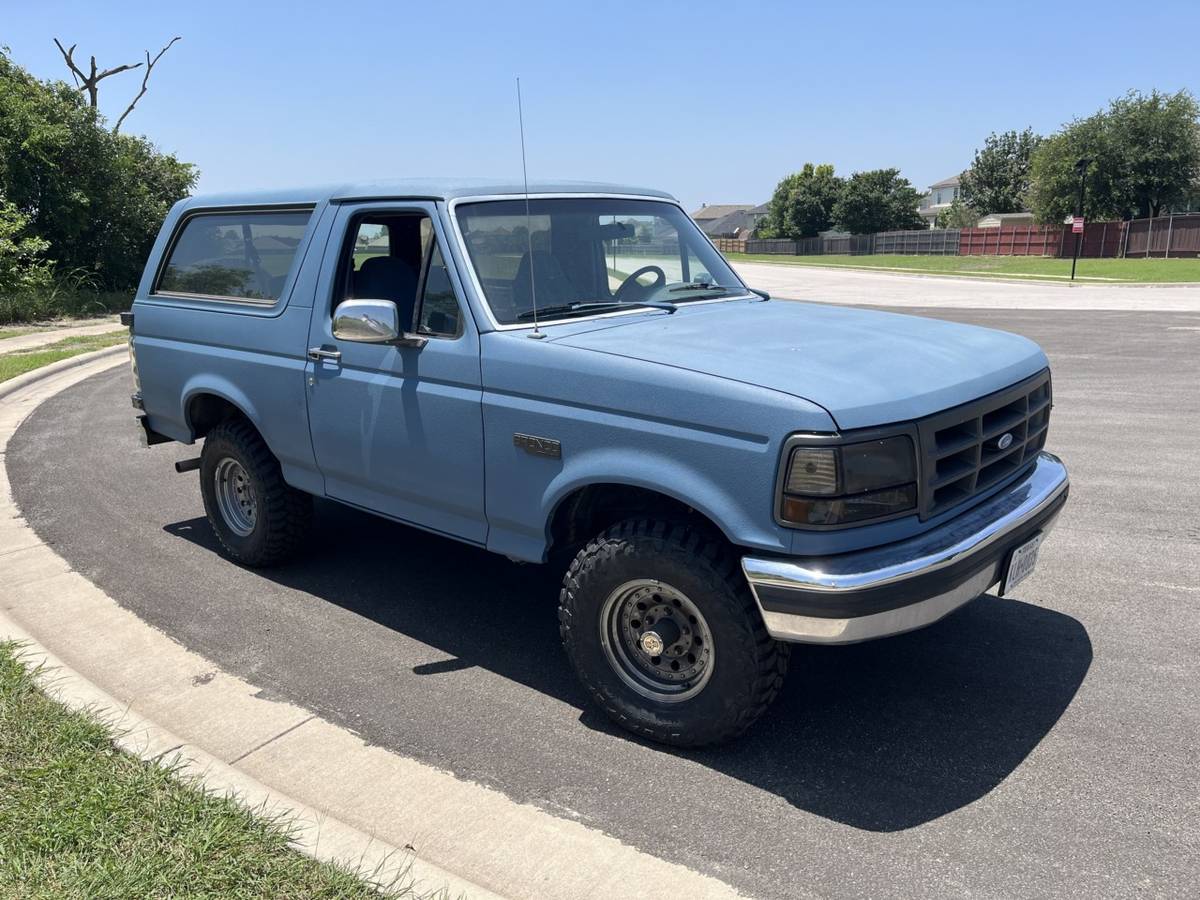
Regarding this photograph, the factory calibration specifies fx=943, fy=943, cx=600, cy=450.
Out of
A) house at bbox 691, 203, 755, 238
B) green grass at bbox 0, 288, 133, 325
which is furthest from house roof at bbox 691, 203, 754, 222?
green grass at bbox 0, 288, 133, 325

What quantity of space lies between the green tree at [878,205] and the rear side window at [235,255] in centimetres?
9126

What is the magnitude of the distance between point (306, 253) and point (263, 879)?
3028mm

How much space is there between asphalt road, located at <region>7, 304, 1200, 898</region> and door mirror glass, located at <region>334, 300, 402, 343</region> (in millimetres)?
1491

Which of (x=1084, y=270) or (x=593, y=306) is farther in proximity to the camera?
(x=1084, y=270)

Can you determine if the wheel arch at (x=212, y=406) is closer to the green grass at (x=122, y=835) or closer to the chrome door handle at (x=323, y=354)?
the chrome door handle at (x=323, y=354)

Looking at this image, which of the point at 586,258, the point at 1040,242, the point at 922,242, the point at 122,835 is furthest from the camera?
the point at 922,242

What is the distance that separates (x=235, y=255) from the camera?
5.27 metres

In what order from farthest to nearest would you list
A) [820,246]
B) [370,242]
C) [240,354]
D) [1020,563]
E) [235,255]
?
[820,246], [235,255], [240,354], [370,242], [1020,563]

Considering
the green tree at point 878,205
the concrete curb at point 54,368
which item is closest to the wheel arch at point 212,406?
the concrete curb at point 54,368

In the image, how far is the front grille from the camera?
320 cm

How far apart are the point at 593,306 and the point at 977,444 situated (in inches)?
67.2

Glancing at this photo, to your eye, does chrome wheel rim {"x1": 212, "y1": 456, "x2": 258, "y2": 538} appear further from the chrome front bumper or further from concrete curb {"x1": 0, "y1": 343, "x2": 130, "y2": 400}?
concrete curb {"x1": 0, "y1": 343, "x2": 130, "y2": 400}

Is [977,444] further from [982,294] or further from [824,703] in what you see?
[982,294]

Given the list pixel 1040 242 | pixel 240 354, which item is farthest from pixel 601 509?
pixel 1040 242
